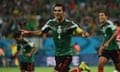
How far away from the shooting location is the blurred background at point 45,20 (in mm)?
24500

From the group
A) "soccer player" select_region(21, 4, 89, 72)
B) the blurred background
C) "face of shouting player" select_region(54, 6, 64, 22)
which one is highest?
"face of shouting player" select_region(54, 6, 64, 22)

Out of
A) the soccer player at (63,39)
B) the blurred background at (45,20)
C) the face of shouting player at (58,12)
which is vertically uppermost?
the face of shouting player at (58,12)

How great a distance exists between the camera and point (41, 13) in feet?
92.7

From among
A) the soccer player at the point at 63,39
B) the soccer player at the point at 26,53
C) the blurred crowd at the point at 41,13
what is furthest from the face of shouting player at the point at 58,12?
the blurred crowd at the point at 41,13

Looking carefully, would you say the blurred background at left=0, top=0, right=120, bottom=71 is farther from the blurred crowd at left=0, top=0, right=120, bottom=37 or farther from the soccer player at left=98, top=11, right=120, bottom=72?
the soccer player at left=98, top=11, right=120, bottom=72

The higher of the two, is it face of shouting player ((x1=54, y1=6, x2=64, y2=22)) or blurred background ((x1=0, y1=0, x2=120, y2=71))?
face of shouting player ((x1=54, y1=6, x2=64, y2=22))

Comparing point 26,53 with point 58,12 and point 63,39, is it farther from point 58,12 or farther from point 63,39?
point 58,12

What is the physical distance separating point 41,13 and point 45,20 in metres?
0.94

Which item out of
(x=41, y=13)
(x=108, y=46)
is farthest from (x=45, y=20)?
(x=108, y=46)

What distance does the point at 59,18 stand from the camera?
10.7m

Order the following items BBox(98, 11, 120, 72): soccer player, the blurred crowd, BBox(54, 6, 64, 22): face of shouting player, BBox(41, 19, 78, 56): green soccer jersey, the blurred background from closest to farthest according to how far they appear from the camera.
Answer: BBox(54, 6, 64, 22): face of shouting player → BBox(41, 19, 78, 56): green soccer jersey → BBox(98, 11, 120, 72): soccer player → the blurred background → the blurred crowd

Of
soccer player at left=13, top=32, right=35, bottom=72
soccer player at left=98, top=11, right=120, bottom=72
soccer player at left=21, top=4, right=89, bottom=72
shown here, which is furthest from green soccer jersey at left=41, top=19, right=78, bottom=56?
soccer player at left=13, top=32, right=35, bottom=72

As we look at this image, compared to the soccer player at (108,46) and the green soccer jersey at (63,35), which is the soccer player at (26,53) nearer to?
the soccer player at (108,46)

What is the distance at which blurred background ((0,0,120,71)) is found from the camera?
24.5m
